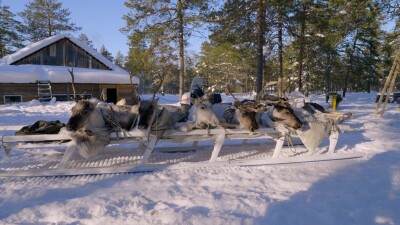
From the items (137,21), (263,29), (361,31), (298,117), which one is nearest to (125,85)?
(137,21)

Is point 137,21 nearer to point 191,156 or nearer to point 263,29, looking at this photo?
point 263,29

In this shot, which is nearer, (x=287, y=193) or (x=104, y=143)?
(x=287, y=193)

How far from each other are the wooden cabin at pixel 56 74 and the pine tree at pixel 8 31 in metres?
15.2

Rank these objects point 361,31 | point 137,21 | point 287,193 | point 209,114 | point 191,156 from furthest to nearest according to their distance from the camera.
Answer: point 361,31 < point 137,21 < point 191,156 < point 209,114 < point 287,193

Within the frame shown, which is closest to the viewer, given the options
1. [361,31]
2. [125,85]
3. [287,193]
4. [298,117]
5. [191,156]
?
[287,193]

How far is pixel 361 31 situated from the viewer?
106 feet

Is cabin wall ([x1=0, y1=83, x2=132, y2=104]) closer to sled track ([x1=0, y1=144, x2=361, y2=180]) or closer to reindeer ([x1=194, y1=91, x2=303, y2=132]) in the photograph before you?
sled track ([x1=0, y1=144, x2=361, y2=180])

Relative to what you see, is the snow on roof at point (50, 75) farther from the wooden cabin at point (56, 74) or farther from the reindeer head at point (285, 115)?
the reindeer head at point (285, 115)

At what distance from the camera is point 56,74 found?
19.1m

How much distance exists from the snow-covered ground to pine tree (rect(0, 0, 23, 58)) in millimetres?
35516

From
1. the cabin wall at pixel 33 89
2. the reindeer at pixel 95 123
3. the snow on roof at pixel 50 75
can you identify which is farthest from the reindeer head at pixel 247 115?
the snow on roof at pixel 50 75

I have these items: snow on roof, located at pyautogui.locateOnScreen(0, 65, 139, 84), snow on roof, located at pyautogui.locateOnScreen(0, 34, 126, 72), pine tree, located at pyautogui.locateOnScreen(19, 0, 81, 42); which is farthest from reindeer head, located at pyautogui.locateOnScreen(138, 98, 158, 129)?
pine tree, located at pyautogui.locateOnScreen(19, 0, 81, 42)

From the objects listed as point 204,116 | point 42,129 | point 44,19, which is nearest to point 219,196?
point 204,116

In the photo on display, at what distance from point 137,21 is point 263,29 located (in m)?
8.30
